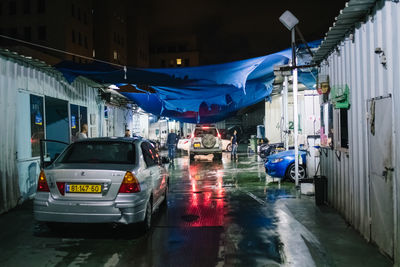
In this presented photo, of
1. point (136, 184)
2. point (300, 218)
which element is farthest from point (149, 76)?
point (300, 218)

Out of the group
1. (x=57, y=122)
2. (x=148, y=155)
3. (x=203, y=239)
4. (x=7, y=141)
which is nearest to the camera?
(x=203, y=239)

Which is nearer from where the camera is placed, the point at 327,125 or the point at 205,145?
the point at 327,125

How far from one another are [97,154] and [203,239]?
8.25 ft

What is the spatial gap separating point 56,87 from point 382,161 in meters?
9.44

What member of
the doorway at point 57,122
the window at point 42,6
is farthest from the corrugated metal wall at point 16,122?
the window at point 42,6

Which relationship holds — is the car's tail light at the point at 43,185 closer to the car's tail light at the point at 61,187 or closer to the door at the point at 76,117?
the car's tail light at the point at 61,187

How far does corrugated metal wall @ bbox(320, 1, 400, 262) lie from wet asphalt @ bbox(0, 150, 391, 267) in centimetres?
49

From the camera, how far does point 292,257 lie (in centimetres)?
483

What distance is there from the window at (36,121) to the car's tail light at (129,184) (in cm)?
511

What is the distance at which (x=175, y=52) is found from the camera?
7788 cm

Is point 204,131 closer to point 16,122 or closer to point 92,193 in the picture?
point 16,122

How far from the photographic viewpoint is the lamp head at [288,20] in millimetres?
9334

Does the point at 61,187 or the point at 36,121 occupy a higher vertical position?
the point at 36,121

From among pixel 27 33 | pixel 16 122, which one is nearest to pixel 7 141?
pixel 16 122
